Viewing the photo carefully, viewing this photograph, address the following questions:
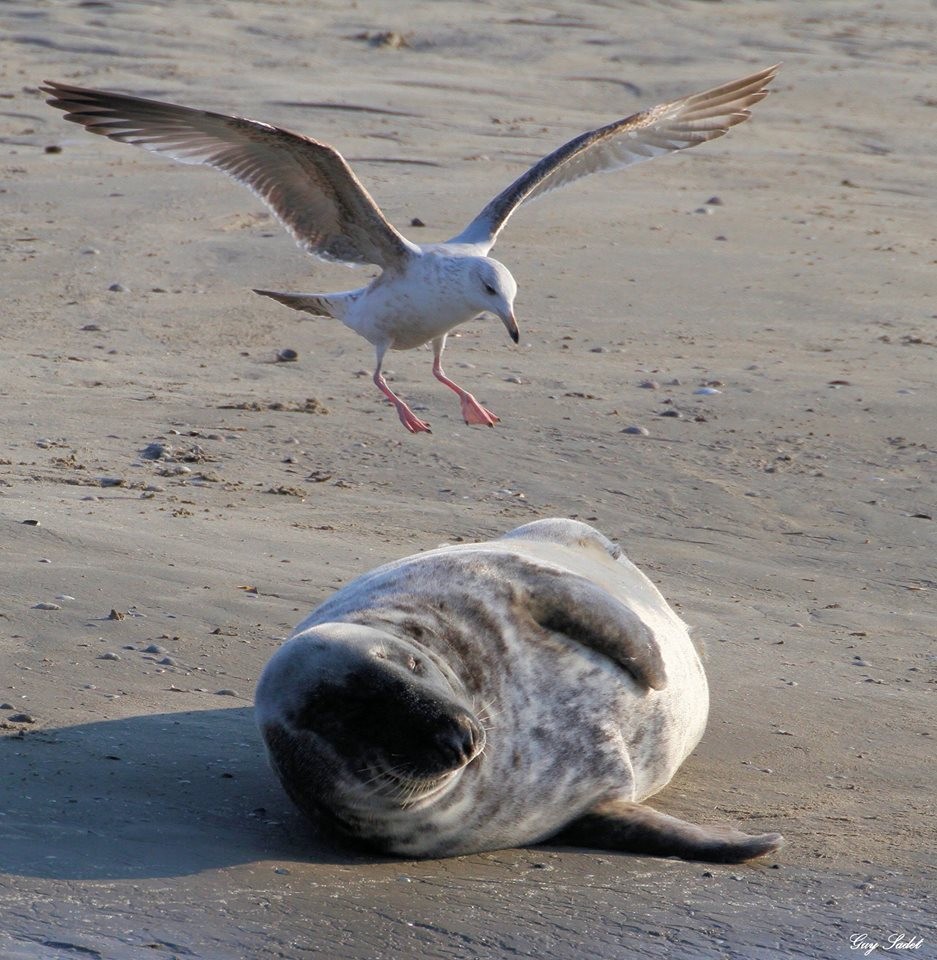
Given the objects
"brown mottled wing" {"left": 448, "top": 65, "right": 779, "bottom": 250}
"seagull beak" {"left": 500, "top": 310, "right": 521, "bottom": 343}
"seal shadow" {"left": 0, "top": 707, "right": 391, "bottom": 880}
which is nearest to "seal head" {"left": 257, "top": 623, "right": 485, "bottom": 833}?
"seal shadow" {"left": 0, "top": 707, "right": 391, "bottom": 880}

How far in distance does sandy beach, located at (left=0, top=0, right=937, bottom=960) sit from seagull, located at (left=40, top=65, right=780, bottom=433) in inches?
19.1

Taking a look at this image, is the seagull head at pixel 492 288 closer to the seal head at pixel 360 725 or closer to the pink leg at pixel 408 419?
the pink leg at pixel 408 419

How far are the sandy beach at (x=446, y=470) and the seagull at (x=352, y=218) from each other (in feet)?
1.59

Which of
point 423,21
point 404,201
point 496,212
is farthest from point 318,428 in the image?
point 423,21

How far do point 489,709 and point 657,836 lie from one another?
1.67 ft

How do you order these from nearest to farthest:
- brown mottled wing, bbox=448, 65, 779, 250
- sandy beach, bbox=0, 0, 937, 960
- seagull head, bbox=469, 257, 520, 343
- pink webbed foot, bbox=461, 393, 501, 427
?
sandy beach, bbox=0, 0, 937, 960 < seagull head, bbox=469, 257, 520, 343 < pink webbed foot, bbox=461, 393, 501, 427 < brown mottled wing, bbox=448, 65, 779, 250

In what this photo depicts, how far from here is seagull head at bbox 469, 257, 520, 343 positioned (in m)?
7.00

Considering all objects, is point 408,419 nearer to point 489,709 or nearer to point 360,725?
point 489,709

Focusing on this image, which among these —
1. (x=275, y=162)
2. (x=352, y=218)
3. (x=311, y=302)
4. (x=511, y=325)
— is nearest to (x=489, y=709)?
(x=511, y=325)

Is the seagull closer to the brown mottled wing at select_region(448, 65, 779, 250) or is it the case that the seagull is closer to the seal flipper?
the brown mottled wing at select_region(448, 65, 779, 250)

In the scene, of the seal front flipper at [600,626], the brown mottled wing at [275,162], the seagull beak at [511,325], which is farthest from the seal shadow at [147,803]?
the brown mottled wing at [275,162]

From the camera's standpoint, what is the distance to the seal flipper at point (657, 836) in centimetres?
409

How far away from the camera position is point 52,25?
15.7 metres

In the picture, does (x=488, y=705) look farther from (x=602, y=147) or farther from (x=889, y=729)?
(x=602, y=147)
